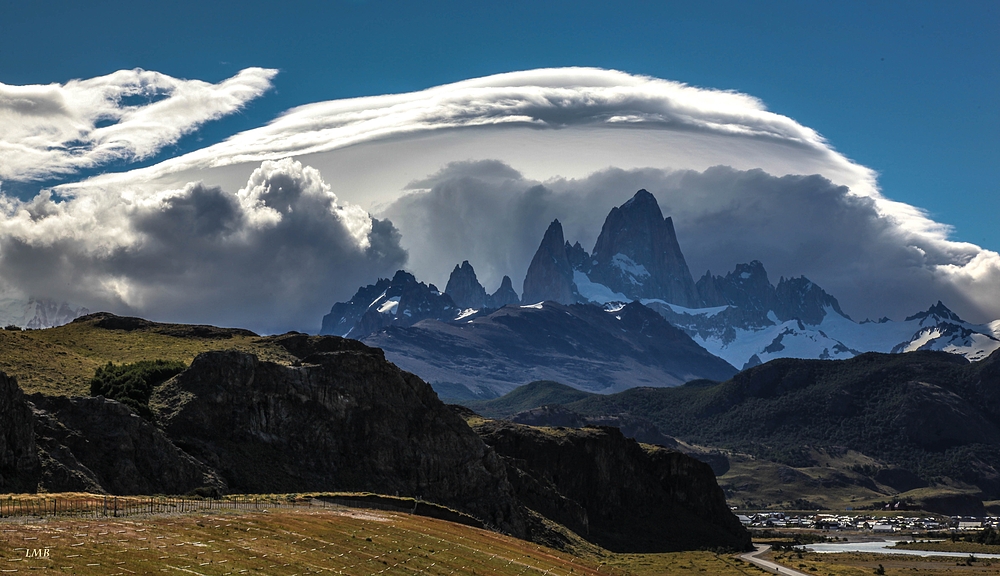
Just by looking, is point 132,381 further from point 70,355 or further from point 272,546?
point 272,546

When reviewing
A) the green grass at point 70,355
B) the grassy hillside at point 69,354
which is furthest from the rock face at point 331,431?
the grassy hillside at point 69,354

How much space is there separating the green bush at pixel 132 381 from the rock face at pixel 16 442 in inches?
969

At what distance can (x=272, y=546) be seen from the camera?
271ft

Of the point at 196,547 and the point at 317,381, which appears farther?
the point at 317,381

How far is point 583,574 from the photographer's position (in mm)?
117000

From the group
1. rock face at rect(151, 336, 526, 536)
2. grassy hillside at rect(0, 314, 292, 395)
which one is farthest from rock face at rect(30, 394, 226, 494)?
grassy hillside at rect(0, 314, 292, 395)

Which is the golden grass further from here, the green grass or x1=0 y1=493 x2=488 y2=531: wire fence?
the green grass

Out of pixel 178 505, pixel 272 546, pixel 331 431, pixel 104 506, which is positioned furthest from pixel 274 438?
pixel 272 546

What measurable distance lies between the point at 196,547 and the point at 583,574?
5215 cm

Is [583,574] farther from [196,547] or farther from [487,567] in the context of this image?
[196,547]

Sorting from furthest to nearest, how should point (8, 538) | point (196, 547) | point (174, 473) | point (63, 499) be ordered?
point (174, 473) < point (63, 499) < point (196, 547) < point (8, 538)

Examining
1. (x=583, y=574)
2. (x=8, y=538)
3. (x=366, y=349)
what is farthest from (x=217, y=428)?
(x=8, y=538)

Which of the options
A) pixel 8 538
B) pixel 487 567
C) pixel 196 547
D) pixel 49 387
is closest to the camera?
pixel 8 538

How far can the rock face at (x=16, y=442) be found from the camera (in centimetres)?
11075
